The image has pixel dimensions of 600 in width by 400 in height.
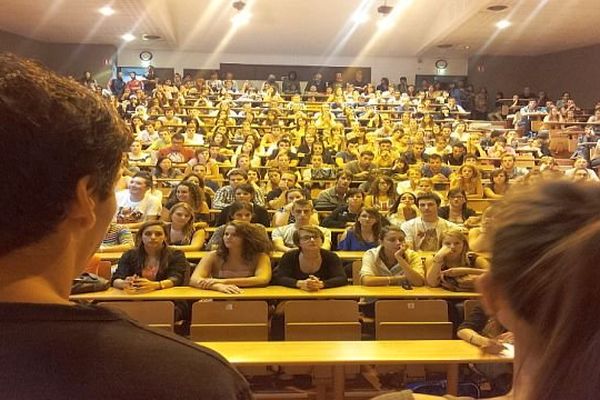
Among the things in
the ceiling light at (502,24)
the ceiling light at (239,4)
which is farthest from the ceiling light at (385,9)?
the ceiling light at (239,4)

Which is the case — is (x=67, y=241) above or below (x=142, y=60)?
below

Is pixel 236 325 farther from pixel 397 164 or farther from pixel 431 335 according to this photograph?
pixel 397 164

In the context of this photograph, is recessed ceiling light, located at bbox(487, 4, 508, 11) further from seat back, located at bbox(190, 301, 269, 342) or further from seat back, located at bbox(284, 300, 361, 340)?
seat back, located at bbox(190, 301, 269, 342)

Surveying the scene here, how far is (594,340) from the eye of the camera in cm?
59

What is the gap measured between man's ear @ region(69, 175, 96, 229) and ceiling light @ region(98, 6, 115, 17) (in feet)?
41.5

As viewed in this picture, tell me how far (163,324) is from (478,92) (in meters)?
16.6

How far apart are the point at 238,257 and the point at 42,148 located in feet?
12.5

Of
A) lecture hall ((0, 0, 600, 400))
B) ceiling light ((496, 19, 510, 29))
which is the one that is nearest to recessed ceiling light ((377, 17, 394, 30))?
lecture hall ((0, 0, 600, 400))

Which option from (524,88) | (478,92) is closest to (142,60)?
(478,92)

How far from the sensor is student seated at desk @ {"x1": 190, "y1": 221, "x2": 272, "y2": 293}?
4195 millimetres

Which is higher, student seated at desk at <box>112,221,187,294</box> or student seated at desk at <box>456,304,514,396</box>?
student seated at desk at <box>112,221,187,294</box>

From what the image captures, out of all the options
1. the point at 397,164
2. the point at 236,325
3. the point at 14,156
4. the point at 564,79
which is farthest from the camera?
the point at 564,79

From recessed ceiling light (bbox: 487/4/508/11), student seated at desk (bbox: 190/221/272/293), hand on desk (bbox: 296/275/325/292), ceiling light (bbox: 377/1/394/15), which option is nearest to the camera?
hand on desk (bbox: 296/275/325/292)

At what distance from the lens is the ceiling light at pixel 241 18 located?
48.8 feet
